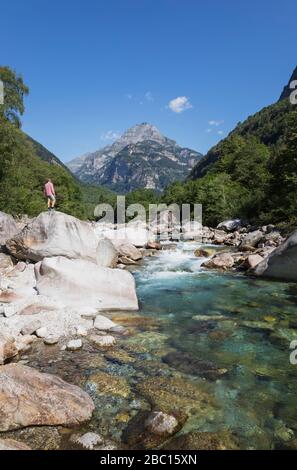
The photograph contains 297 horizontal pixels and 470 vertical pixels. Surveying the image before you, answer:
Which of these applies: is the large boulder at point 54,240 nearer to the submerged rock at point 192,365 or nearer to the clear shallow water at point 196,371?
the clear shallow water at point 196,371

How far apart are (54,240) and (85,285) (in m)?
3.54

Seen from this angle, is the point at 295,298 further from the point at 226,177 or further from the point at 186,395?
the point at 226,177

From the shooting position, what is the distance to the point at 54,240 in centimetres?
1427

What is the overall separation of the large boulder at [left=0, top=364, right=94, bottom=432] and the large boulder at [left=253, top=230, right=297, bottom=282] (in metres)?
11.0

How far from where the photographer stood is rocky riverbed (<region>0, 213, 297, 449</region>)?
5340 mm

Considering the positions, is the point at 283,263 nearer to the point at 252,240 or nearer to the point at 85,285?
the point at 85,285

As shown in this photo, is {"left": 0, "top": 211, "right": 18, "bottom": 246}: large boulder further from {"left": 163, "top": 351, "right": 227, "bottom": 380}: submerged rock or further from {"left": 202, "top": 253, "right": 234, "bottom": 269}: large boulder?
{"left": 163, "top": 351, "right": 227, "bottom": 380}: submerged rock

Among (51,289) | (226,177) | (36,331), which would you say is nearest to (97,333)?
(36,331)

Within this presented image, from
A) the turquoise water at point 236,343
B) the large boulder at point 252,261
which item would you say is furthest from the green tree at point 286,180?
the turquoise water at point 236,343

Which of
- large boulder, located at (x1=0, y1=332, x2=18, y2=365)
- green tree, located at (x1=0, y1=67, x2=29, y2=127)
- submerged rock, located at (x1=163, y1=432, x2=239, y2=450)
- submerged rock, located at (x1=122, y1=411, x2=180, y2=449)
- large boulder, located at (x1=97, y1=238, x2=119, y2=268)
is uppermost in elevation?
green tree, located at (x1=0, y1=67, x2=29, y2=127)

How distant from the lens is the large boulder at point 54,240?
46.7 ft

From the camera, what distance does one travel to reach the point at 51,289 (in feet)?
37.3

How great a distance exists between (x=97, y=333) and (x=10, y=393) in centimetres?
383

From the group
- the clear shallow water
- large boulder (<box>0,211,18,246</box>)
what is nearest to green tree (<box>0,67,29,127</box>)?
large boulder (<box>0,211,18,246</box>)
